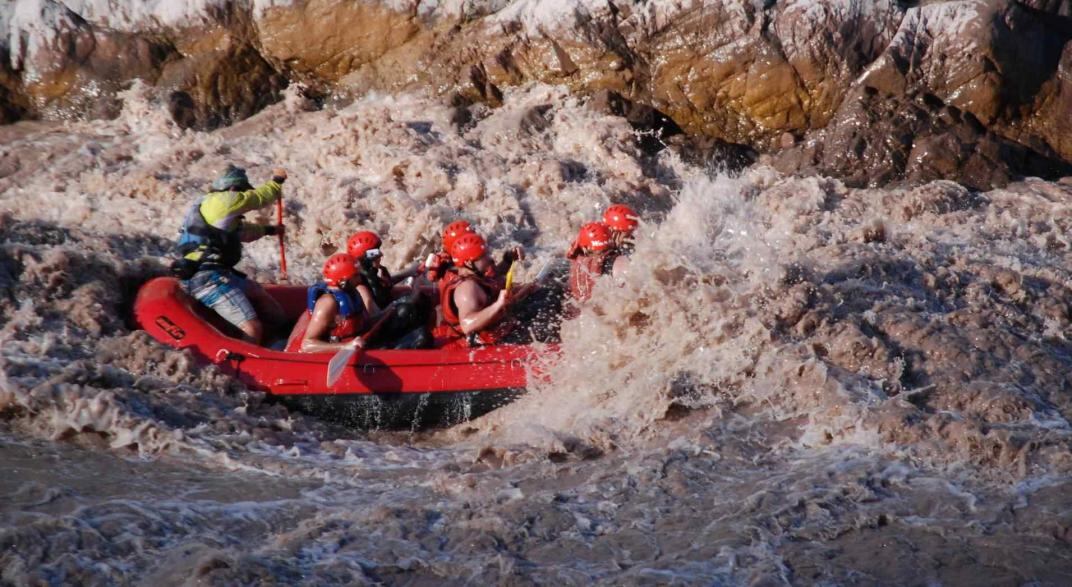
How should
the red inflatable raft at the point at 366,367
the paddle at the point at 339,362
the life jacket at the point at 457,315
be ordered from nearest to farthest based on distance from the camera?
the paddle at the point at 339,362
the red inflatable raft at the point at 366,367
the life jacket at the point at 457,315

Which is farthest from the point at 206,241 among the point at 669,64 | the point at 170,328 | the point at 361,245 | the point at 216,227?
the point at 669,64

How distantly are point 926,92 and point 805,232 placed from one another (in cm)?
198

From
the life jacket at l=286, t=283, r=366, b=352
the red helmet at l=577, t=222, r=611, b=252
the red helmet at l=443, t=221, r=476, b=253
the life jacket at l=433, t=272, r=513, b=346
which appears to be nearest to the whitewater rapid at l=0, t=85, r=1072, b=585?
the red helmet at l=577, t=222, r=611, b=252

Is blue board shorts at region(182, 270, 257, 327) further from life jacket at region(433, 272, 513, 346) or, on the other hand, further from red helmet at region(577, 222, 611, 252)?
red helmet at region(577, 222, 611, 252)

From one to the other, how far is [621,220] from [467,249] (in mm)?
1054

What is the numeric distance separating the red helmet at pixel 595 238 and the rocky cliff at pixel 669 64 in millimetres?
3472

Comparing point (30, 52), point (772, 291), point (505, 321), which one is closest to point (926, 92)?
point (772, 291)

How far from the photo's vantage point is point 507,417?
6.31 meters

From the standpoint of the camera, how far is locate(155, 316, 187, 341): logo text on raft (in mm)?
6328

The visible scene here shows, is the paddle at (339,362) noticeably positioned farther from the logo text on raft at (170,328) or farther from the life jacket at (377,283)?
the logo text on raft at (170,328)

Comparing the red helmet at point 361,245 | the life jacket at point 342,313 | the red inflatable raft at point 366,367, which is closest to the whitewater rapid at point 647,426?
the red inflatable raft at point 366,367

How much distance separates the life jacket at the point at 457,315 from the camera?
646cm

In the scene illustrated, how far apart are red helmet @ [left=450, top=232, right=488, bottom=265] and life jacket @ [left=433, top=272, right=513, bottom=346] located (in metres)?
0.10

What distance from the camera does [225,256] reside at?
6.87 metres
